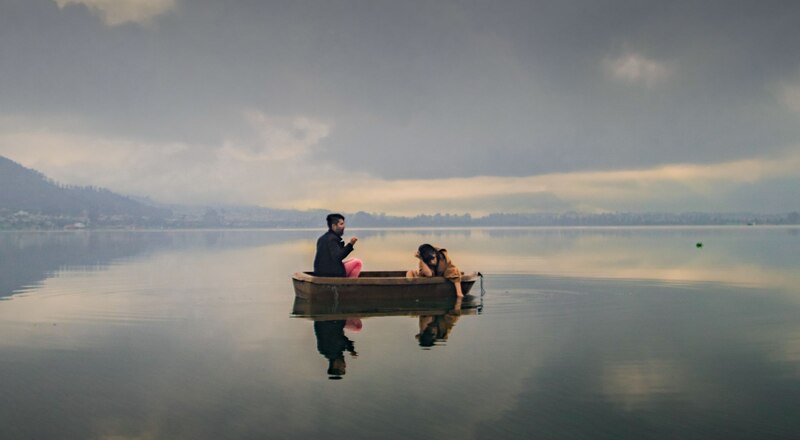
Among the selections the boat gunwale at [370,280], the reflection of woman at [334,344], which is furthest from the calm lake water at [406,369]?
the boat gunwale at [370,280]

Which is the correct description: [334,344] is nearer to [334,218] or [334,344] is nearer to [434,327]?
[434,327]

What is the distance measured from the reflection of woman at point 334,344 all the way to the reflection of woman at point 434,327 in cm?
193

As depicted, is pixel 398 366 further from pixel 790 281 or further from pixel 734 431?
pixel 790 281

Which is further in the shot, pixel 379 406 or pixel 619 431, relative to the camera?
pixel 379 406

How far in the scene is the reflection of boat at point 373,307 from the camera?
21.7m

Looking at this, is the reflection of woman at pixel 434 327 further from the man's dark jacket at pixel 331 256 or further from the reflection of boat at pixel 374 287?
the man's dark jacket at pixel 331 256

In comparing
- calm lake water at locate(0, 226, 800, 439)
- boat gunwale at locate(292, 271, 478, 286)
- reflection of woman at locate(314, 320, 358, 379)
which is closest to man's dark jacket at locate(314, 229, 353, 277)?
boat gunwale at locate(292, 271, 478, 286)

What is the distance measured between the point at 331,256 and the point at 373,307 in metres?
2.30

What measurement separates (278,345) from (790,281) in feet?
90.5

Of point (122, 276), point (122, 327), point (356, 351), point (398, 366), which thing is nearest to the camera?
point (398, 366)

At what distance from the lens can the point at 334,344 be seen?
16.4m

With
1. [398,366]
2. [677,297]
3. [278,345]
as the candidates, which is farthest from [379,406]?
[677,297]

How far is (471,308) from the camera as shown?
23234 mm

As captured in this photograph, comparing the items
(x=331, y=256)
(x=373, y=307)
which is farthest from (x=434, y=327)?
(x=331, y=256)
